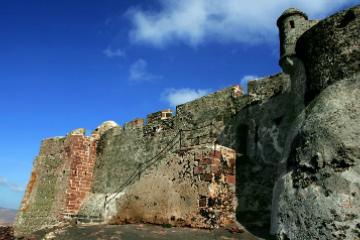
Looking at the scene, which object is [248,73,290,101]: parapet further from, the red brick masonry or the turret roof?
the red brick masonry

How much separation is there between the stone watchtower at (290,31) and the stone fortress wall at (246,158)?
3 cm

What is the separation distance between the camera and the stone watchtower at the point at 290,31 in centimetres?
707

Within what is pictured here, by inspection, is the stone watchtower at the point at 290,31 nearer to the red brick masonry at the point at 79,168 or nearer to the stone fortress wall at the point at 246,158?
the stone fortress wall at the point at 246,158

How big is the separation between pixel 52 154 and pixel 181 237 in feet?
31.8

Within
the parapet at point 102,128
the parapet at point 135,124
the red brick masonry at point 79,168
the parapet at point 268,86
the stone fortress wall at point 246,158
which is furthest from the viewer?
the parapet at point 102,128

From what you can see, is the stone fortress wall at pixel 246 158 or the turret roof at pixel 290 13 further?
the turret roof at pixel 290 13

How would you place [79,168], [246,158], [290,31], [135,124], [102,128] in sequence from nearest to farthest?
[290,31] → [246,158] → [135,124] → [79,168] → [102,128]

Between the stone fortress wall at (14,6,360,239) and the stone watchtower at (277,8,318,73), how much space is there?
0.03 m

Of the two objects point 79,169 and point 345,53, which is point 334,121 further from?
point 79,169

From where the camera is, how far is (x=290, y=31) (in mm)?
7273

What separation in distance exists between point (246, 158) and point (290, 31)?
3.25m

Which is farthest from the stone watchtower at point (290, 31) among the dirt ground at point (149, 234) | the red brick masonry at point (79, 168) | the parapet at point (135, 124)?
the red brick masonry at point (79, 168)

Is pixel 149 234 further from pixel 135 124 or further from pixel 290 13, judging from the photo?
pixel 135 124

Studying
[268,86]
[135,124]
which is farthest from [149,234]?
[135,124]
